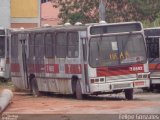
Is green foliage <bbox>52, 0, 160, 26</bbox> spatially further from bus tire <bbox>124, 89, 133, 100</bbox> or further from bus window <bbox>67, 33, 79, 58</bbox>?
bus tire <bbox>124, 89, 133, 100</bbox>

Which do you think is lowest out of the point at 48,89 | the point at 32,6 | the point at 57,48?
the point at 48,89

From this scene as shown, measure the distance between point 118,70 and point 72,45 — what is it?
2104mm

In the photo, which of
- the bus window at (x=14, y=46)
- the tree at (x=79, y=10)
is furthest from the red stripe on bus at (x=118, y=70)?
the tree at (x=79, y=10)

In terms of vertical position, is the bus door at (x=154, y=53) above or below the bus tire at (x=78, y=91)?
above

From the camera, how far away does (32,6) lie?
52.7m

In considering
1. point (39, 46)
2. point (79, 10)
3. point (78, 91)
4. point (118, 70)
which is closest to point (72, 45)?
point (78, 91)

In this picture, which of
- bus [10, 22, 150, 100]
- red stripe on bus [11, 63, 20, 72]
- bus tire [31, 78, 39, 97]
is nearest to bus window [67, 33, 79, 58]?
bus [10, 22, 150, 100]

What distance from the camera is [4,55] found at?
34.9 metres

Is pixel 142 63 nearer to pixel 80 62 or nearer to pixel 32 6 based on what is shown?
pixel 80 62

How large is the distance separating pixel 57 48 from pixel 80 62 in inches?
86.0

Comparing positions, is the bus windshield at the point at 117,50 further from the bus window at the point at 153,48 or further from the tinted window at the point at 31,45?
the bus window at the point at 153,48

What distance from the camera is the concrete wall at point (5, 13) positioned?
1970 inches

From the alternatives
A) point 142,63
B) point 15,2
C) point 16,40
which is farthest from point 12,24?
point 142,63

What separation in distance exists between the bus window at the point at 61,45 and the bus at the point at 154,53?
5.10m
